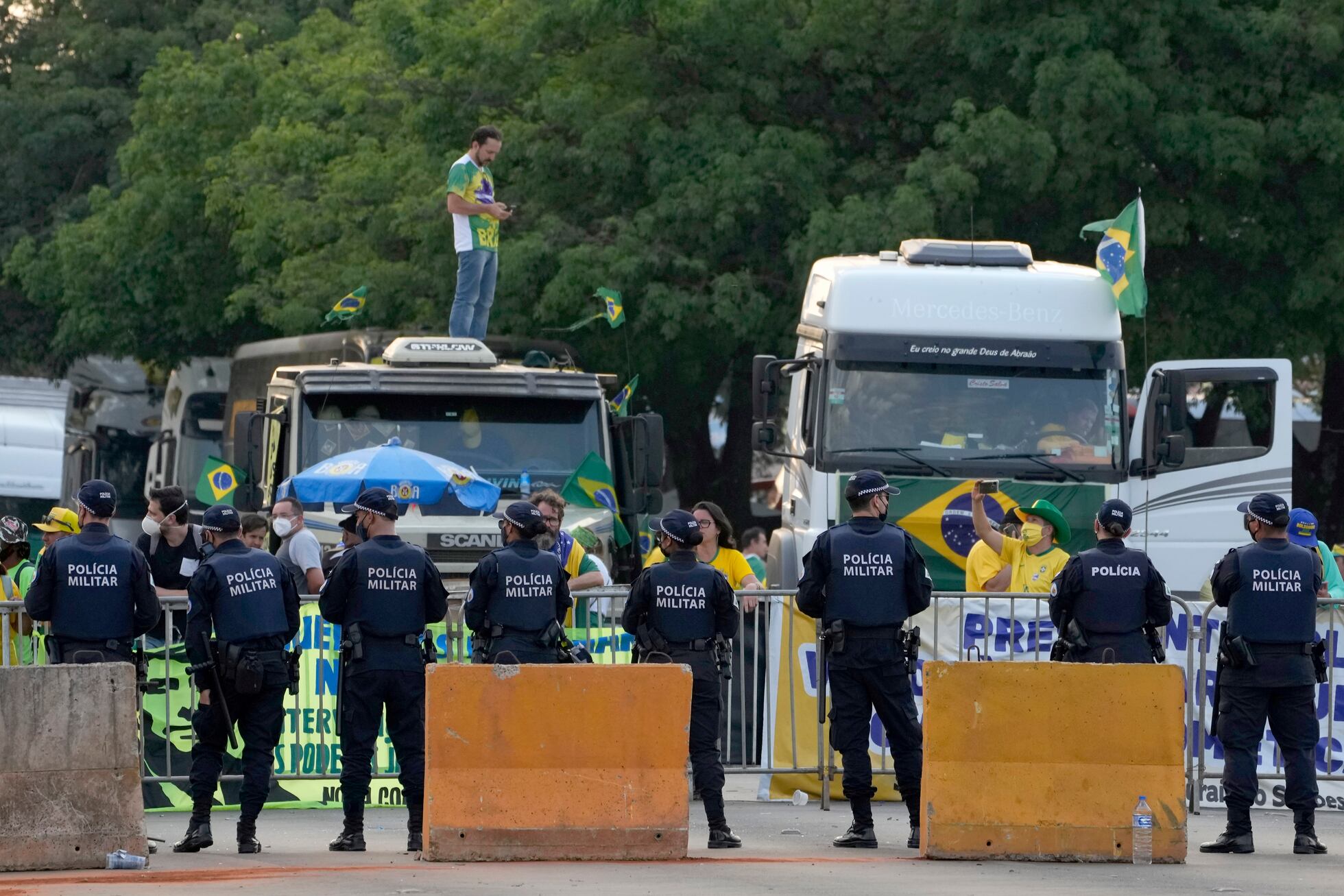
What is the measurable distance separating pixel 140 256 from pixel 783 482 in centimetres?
1696

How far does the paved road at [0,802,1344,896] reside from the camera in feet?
28.4

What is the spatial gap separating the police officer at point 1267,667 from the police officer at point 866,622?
4.94 feet

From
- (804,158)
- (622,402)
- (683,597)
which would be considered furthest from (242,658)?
(804,158)

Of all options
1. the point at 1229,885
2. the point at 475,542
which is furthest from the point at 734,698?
the point at 1229,885

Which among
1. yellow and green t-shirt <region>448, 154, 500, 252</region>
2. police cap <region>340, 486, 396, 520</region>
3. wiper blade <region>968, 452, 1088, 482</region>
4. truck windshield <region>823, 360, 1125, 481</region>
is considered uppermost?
yellow and green t-shirt <region>448, 154, 500, 252</region>

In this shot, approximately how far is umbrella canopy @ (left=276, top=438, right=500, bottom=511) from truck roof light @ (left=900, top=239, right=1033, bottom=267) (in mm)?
3650

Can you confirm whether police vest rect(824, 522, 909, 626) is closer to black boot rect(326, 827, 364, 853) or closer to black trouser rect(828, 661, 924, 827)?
black trouser rect(828, 661, 924, 827)

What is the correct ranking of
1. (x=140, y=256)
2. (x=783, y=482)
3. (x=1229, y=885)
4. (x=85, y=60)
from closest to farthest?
(x=1229, y=885)
(x=783, y=482)
(x=140, y=256)
(x=85, y=60)

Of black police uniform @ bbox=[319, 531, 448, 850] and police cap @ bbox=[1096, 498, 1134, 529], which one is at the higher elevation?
police cap @ bbox=[1096, 498, 1134, 529]

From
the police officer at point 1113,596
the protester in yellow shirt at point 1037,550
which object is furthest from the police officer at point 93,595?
the protester in yellow shirt at point 1037,550

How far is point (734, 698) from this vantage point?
1251 centimetres

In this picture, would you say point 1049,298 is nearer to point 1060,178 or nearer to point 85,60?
point 1060,178

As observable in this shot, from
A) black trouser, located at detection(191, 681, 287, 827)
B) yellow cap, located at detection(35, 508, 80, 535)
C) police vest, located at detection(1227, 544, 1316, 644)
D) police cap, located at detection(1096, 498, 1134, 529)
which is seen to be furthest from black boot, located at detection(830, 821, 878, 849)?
yellow cap, located at detection(35, 508, 80, 535)

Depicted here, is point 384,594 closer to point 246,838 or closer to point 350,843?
point 350,843
